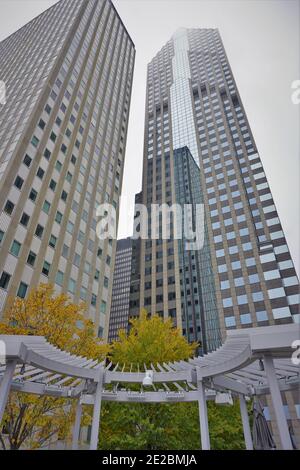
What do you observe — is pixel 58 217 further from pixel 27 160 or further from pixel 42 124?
pixel 42 124

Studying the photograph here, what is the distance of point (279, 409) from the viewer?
7.52m

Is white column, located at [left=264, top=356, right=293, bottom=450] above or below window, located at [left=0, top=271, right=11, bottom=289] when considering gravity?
below

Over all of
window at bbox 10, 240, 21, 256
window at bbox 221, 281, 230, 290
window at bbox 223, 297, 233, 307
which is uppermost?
window at bbox 221, 281, 230, 290

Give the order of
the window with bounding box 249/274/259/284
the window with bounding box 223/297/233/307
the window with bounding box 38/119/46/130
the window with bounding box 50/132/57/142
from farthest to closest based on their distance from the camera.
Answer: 1. the window with bounding box 249/274/259/284
2. the window with bounding box 223/297/233/307
3. the window with bounding box 50/132/57/142
4. the window with bounding box 38/119/46/130

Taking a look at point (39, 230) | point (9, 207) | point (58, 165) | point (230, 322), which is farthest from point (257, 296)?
point (9, 207)

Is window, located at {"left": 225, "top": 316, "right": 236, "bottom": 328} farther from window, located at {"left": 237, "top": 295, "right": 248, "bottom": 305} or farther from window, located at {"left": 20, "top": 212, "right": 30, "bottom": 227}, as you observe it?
window, located at {"left": 20, "top": 212, "right": 30, "bottom": 227}

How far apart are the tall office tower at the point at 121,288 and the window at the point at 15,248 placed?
366 ft

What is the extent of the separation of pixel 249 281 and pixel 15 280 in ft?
159

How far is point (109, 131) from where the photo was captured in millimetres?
58062

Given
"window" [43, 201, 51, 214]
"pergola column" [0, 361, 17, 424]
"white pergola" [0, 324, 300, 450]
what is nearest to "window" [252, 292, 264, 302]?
"window" [43, 201, 51, 214]

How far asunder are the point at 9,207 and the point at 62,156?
14.0m

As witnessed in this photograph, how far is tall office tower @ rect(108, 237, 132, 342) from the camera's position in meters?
140

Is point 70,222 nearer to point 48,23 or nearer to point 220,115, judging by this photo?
point 48,23

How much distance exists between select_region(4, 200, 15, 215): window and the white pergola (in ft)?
70.6
